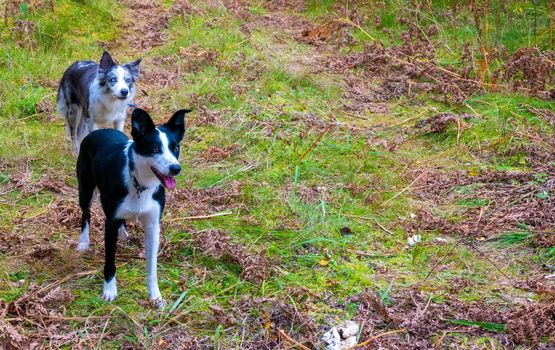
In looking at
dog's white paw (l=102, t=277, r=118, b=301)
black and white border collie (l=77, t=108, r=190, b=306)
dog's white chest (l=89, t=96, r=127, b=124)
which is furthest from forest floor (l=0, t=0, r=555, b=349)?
dog's white chest (l=89, t=96, r=127, b=124)

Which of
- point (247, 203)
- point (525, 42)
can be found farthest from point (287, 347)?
point (525, 42)

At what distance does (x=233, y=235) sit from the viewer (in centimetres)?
470

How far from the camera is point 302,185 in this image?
5.47 metres

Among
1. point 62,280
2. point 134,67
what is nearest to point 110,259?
point 62,280

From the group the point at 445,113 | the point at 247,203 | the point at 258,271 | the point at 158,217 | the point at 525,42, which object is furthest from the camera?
the point at 525,42

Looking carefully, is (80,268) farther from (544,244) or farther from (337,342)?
(544,244)

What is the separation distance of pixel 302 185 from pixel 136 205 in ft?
6.42

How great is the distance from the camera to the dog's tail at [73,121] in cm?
619

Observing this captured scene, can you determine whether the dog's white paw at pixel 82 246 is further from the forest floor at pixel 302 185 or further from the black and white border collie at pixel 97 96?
the black and white border collie at pixel 97 96

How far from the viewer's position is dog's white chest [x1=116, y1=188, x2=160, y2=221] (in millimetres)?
3758

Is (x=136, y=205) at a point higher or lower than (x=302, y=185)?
higher

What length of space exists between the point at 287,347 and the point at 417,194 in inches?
88.1

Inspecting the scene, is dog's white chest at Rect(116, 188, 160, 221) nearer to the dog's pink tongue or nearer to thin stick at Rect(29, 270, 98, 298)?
the dog's pink tongue

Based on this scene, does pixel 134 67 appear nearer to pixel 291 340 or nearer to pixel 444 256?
pixel 444 256
